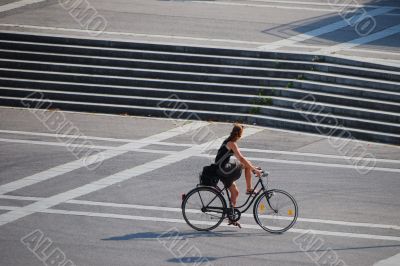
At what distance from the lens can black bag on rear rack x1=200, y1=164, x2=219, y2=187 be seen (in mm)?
14570

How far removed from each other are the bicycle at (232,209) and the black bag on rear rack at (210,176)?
100 millimetres

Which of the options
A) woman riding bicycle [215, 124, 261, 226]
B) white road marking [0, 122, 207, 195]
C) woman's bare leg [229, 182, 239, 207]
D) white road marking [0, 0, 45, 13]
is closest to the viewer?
woman riding bicycle [215, 124, 261, 226]

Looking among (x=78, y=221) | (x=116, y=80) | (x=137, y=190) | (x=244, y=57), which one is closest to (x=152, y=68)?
(x=116, y=80)

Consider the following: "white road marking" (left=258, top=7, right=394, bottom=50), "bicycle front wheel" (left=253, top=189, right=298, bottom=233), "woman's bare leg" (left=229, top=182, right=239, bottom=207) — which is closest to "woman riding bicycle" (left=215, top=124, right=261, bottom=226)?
"woman's bare leg" (left=229, top=182, right=239, bottom=207)

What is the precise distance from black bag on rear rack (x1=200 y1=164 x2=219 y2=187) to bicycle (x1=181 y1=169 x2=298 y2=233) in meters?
0.10

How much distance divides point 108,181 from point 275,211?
3.95 m

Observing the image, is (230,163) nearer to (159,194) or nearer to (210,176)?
(210,176)

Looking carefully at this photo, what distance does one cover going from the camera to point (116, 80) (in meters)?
23.0

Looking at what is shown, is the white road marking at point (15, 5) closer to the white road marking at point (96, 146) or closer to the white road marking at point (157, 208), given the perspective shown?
the white road marking at point (96, 146)

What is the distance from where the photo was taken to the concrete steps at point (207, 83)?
21.2 m

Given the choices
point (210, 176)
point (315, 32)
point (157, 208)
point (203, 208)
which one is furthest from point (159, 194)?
point (315, 32)

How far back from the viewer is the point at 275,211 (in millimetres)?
14719

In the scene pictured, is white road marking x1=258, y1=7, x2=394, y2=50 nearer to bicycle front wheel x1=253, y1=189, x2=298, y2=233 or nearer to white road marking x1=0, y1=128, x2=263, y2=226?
white road marking x1=0, y1=128, x2=263, y2=226

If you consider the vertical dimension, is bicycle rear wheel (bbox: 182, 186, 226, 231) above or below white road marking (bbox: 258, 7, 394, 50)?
below
